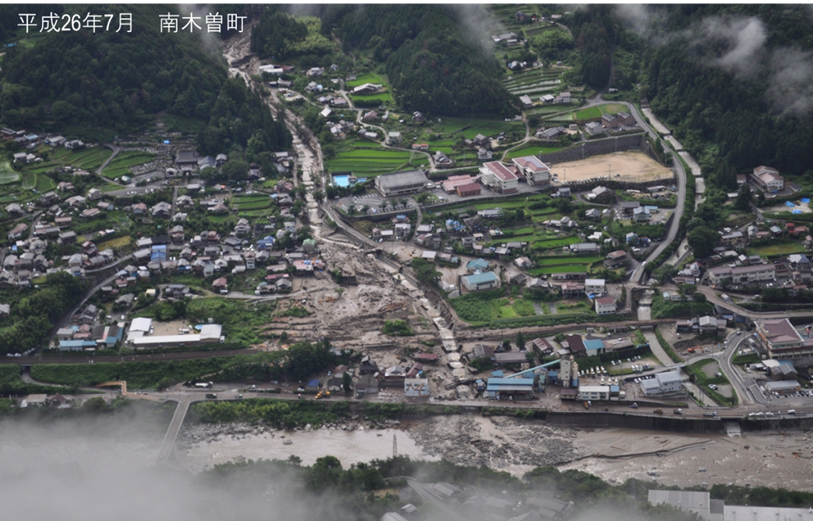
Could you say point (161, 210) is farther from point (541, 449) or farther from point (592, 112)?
point (592, 112)

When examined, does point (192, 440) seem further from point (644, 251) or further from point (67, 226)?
point (644, 251)

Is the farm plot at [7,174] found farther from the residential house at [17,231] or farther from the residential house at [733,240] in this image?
the residential house at [733,240]

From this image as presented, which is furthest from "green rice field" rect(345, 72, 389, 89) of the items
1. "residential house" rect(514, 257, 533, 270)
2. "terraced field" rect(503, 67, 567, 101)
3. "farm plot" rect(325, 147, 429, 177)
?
"residential house" rect(514, 257, 533, 270)

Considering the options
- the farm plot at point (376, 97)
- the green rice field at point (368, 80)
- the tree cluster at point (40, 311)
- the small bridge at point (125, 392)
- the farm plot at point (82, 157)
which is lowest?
the small bridge at point (125, 392)

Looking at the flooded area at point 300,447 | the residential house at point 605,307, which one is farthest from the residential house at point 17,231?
the residential house at point 605,307

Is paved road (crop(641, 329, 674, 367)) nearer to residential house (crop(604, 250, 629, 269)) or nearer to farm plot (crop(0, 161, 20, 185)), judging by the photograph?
residential house (crop(604, 250, 629, 269))
